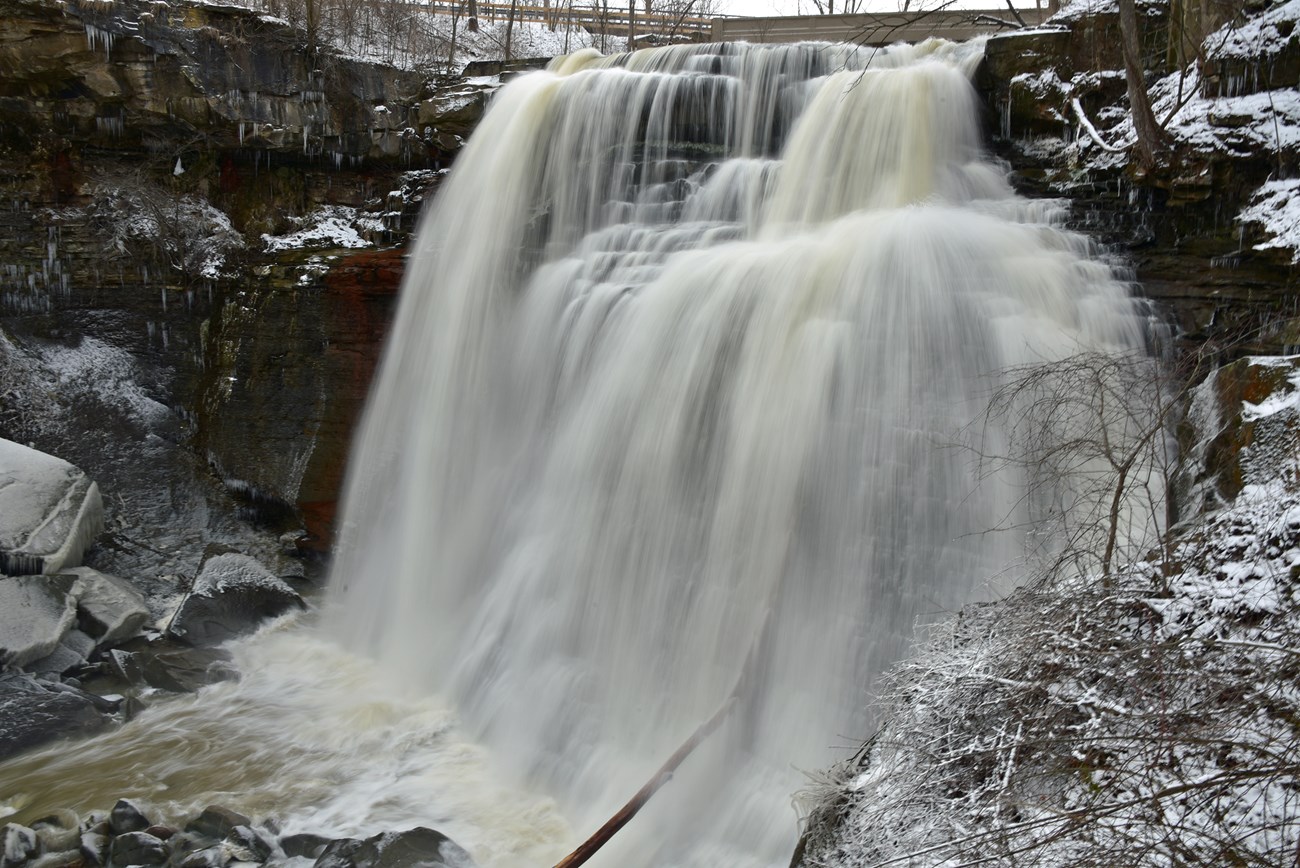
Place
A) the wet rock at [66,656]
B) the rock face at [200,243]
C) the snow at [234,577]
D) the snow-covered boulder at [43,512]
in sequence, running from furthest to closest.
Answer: the rock face at [200,243]
the snow at [234,577]
the snow-covered boulder at [43,512]
the wet rock at [66,656]

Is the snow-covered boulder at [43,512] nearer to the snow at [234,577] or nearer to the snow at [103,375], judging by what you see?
the snow at [234,577]

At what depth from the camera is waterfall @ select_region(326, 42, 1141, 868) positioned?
252 inches

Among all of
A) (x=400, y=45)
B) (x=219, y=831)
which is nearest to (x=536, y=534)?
(x=219, y=831)

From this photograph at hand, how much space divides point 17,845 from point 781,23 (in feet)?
59.8

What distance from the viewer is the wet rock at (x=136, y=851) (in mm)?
6090

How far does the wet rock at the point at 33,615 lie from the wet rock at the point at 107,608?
136 millimetres

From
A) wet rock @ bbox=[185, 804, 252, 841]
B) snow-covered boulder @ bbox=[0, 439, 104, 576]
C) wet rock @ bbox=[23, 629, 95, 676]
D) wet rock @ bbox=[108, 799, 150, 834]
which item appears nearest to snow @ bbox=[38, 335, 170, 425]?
snow-covered boulder @ bbox=[0, 439, 104, 576]

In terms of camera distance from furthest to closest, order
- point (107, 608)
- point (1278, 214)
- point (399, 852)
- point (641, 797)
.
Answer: point (107, 608) < point (1278, 214) < point (399, 852) < point (641, 797)

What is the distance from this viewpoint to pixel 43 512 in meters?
9.91

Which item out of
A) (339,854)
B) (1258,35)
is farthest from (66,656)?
(1258,35)

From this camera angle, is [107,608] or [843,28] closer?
[107,608]

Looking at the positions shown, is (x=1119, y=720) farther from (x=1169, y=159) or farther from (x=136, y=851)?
(x=1169, y=159)

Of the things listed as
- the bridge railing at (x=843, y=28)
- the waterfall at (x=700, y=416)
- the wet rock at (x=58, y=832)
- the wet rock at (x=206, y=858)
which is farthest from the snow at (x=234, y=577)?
the bridge railing at (x=843, y=28)

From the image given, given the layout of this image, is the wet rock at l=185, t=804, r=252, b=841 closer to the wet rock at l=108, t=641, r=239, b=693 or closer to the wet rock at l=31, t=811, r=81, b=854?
the wet rock at l=31, t=811, r=81, b=854
